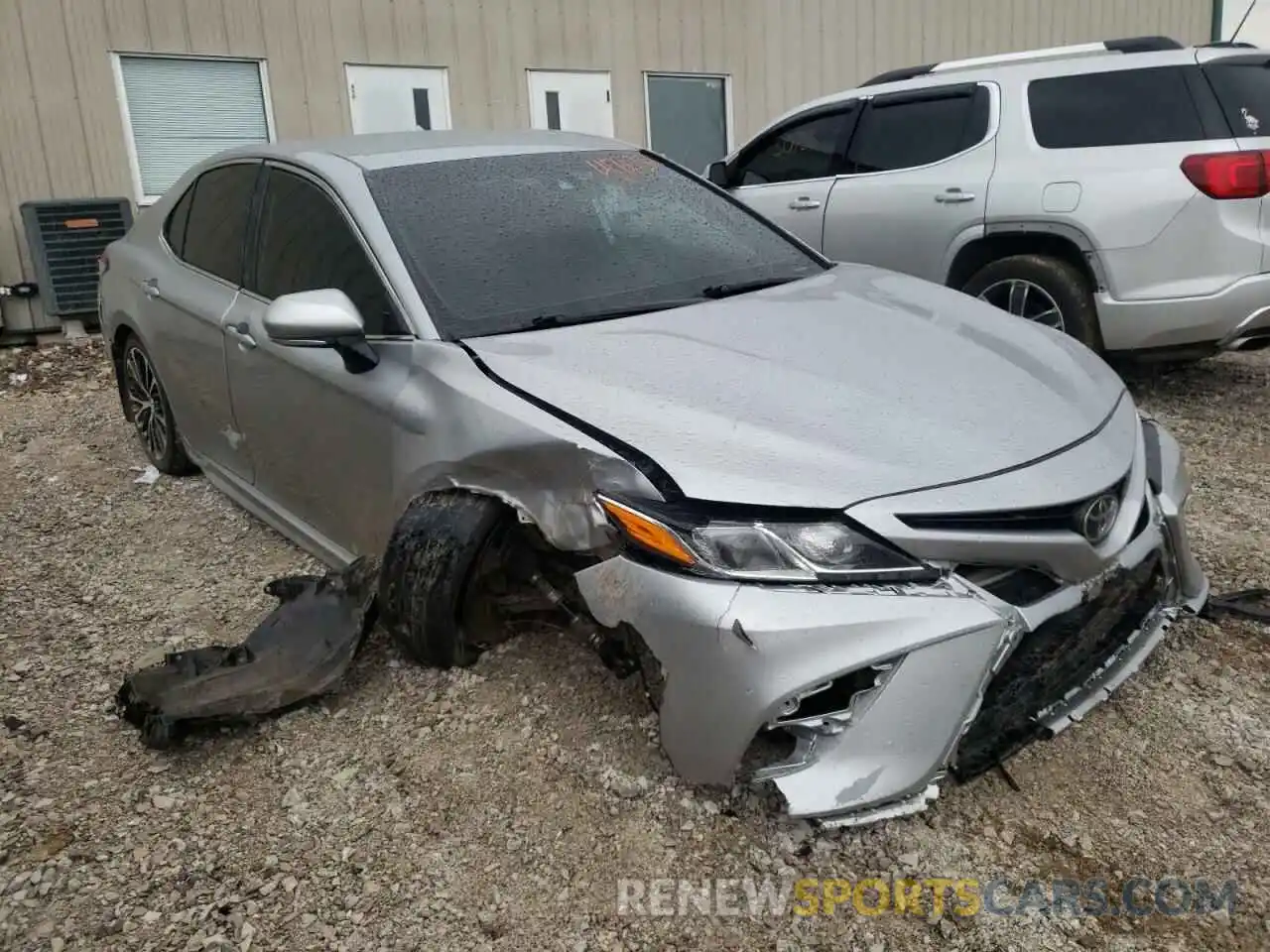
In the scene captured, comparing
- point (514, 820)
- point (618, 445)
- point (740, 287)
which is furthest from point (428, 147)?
point (514, 820)

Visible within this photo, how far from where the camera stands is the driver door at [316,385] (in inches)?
118

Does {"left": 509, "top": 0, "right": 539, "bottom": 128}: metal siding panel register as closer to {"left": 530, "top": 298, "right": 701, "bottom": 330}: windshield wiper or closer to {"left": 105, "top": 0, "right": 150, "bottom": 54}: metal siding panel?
{"left": 105, "top": 0, "right": 150, "bottom": 54}: metal siding panel

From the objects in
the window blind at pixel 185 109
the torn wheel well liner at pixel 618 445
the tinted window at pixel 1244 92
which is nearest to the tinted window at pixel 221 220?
the torn wheel well liner at pixel 618 445

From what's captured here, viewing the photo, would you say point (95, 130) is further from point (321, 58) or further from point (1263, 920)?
point (1263, 920)

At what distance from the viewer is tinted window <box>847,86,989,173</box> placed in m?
5.92

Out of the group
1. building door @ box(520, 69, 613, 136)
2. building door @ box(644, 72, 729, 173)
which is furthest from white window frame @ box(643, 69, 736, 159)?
building door @ box(520, 69, 613, 136)

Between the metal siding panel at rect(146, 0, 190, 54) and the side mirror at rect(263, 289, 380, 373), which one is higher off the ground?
the metal siding panel at rect(146, 0, 190, 54)

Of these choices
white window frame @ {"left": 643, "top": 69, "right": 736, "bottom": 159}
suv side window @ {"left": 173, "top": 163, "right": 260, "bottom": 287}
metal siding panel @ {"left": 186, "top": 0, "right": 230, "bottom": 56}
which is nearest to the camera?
suv side window @ {"left": 173, "top": 163, "right": 260, "bottom": 287}

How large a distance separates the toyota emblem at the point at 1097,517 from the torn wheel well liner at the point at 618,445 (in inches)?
35.5

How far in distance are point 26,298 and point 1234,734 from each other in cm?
884

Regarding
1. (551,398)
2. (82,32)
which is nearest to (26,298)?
(82,32)

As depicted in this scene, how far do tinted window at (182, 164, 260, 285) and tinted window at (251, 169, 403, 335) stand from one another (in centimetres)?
19

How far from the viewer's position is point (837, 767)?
213 centimetres

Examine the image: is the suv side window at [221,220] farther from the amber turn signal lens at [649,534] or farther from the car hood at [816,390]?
the amber turn signal lens at [649,534]
